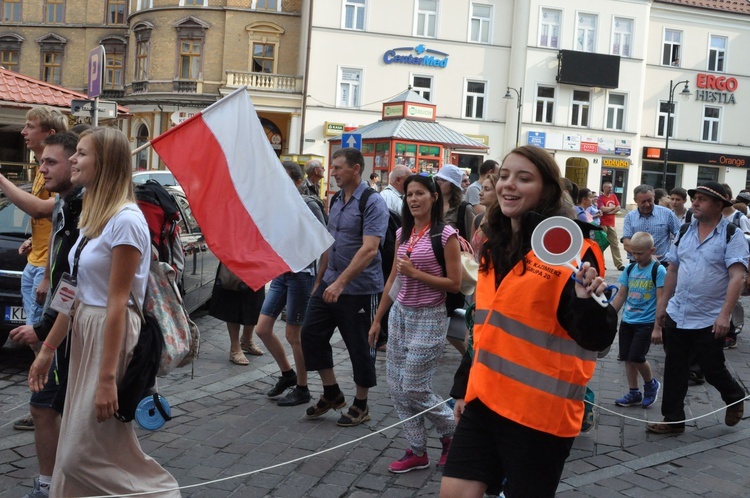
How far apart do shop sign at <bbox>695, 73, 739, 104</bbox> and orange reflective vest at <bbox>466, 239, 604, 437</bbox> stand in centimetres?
4199

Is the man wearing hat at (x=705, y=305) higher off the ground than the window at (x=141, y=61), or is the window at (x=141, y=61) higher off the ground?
the window at (x=141, y=61)

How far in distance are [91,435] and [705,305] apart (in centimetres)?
457

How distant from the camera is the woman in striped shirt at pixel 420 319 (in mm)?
5027

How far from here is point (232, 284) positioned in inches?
301

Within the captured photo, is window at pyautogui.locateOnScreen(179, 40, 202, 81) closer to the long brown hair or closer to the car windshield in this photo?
the car windshield

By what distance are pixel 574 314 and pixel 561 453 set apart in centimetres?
54

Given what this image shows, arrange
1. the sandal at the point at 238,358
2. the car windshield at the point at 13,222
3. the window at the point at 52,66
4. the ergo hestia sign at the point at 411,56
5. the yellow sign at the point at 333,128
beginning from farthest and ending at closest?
the window at the point at 52,66, the ergo hestia sign at the point at 411,56, the yellow sign at the point at 333,128, the sandal at the point at 238,358, the car windshield at the point at 13,222

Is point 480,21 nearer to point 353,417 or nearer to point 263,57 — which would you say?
point 263,57

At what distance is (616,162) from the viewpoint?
130 ft

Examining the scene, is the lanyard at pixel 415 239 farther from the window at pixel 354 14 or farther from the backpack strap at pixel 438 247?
the window at pixel 354 14

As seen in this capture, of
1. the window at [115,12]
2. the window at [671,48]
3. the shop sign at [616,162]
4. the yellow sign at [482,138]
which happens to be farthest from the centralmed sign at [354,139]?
the window at [115,12]

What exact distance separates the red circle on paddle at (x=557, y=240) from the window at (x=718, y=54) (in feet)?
142

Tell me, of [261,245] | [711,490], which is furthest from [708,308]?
[261,245]

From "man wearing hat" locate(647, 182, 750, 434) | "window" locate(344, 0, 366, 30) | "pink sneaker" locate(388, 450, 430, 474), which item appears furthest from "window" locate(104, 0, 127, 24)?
"pink sneaker" locate(388, 450, 430, 474)
